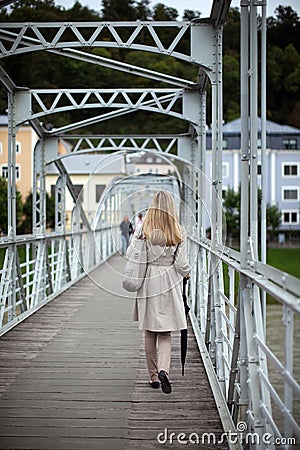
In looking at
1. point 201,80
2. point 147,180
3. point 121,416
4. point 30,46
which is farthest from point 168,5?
point 147,180

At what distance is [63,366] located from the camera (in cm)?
595

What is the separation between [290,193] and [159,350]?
163 feet

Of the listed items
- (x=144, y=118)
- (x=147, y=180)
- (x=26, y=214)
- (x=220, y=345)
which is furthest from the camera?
(x=26, y=214)

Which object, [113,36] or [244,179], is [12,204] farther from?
[244,179]

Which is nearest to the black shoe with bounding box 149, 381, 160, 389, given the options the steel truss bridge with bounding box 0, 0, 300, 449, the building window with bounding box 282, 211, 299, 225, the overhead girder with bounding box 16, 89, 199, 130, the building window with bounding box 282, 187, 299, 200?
the steel truss bridge with bounding box 0, 0, 300, 449

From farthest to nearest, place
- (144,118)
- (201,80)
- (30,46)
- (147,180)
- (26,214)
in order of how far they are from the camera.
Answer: (26,214) < (144,118) < (147,180) < (201,80) < (30,46)

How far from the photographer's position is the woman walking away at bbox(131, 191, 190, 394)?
16.2ft

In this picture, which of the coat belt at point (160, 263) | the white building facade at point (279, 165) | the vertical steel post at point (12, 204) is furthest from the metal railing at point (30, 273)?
the white building facade at point (279, 165)

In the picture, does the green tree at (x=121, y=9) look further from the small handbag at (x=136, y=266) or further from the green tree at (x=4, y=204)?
the green tree at (x=4, y=204)

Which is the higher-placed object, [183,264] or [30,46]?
[30,46]

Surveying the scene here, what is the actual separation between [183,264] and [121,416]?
109cm

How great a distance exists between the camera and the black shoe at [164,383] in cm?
496

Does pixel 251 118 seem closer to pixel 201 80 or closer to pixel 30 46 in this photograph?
pixel 30 46

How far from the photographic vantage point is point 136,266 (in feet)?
16.1
